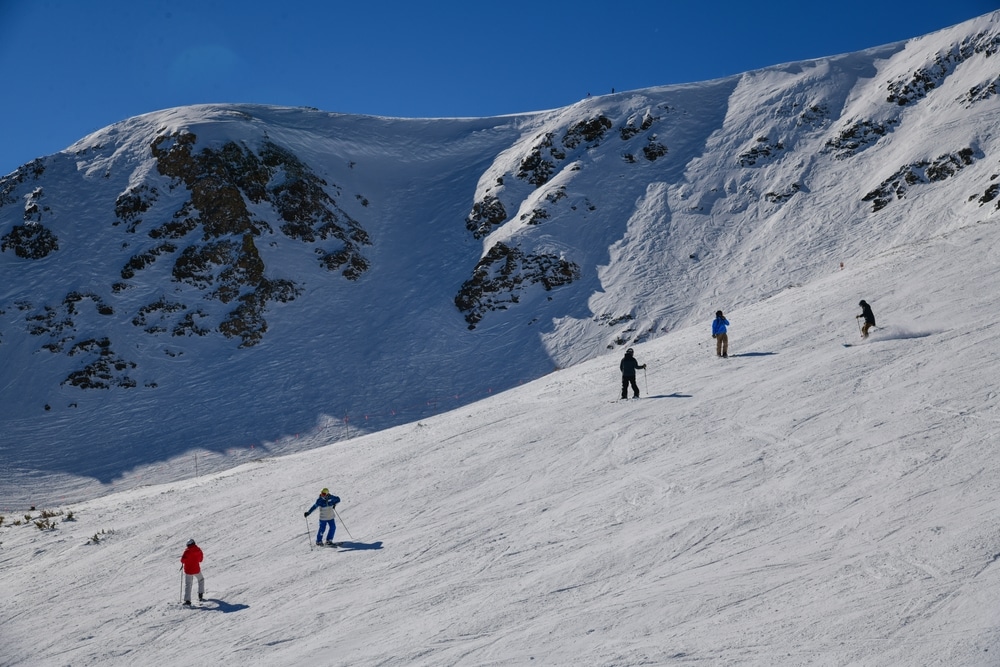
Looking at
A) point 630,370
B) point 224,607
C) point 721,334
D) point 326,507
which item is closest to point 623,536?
point 326,507

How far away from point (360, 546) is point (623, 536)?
4646mm

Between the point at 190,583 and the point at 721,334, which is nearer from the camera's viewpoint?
the point at 190,583

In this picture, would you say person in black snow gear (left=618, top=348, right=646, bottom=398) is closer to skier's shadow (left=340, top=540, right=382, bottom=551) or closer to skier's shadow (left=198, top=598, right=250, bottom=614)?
skier's shadow (left=340, top=540, right=382, bottom=551)

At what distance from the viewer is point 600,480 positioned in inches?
503

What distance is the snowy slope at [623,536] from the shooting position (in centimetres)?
796

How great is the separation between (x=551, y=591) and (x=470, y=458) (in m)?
6.35

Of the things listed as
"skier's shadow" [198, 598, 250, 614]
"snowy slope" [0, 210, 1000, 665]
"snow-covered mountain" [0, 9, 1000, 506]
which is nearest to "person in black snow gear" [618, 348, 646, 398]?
"snowy slope" [0, 210, 1000, 665]

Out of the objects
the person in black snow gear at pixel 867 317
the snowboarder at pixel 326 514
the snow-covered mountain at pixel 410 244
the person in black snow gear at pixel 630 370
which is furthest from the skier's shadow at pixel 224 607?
the snow-covered mountain at pixel 410 244

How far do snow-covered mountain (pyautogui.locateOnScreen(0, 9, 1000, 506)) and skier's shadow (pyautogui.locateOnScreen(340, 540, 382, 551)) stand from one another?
17.7m

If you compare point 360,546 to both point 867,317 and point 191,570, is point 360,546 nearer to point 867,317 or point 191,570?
point 191,570

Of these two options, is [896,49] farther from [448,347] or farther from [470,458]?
[470,458]

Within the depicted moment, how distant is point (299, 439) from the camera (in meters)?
30.0

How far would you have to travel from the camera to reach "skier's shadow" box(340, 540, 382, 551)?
479 inches

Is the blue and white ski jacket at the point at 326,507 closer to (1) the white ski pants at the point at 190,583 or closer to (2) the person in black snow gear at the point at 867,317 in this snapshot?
(1) the white ski pants at the point at 190,583
